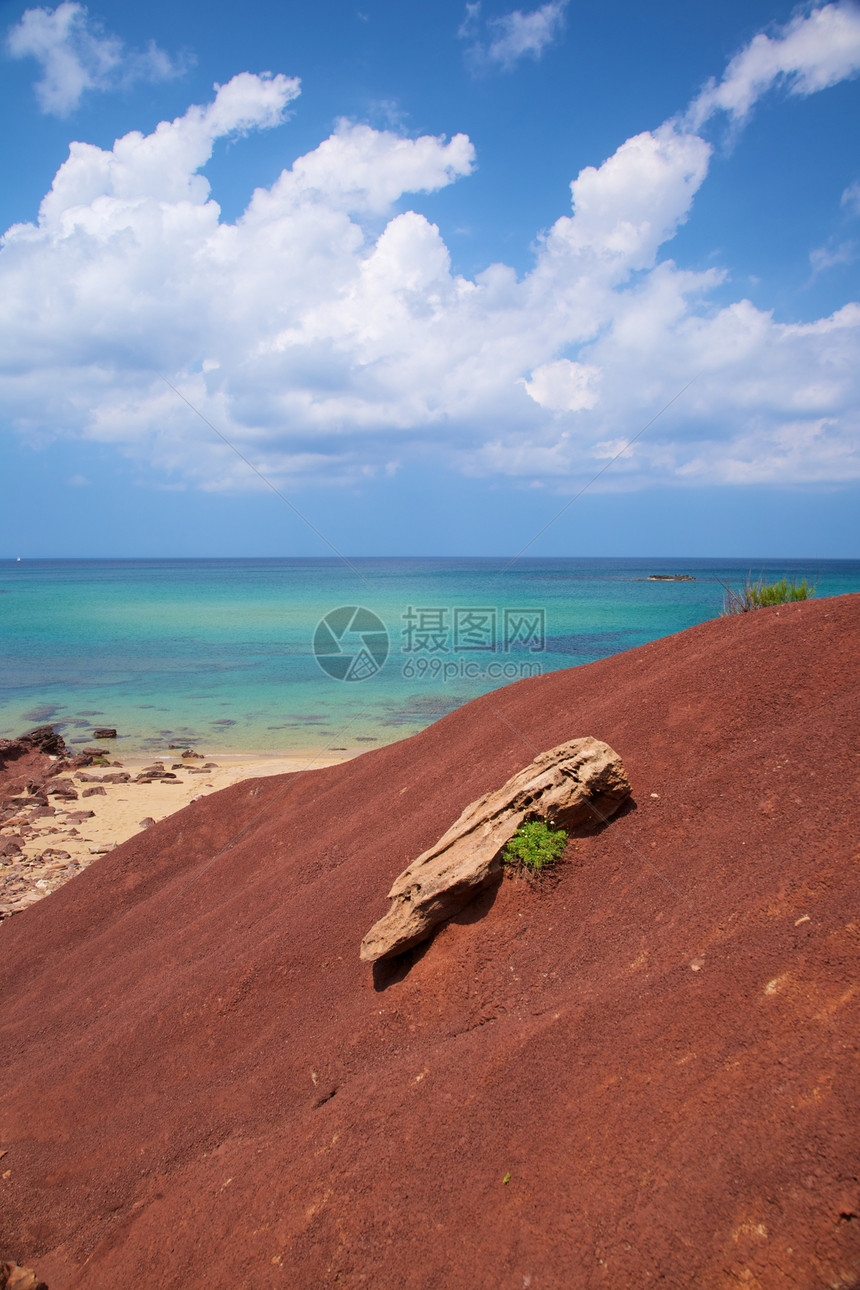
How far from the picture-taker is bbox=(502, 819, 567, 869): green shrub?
17.1 ft

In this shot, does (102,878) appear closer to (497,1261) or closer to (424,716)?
(497,1261)

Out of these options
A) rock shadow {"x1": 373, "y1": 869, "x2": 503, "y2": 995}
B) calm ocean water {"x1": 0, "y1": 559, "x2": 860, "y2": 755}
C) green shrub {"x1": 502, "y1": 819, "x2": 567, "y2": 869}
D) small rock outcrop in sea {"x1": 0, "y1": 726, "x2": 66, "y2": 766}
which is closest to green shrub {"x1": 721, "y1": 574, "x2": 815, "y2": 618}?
calm ocean water {"x1": 0, "y1": 559, "x2": 860, "y2": 755}

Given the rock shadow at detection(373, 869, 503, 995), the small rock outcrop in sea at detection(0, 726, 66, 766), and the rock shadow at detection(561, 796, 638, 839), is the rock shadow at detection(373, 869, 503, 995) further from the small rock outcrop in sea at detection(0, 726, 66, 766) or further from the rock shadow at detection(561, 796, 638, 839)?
the small rock outcrop in sea at detection(0, 726, 66, 766)

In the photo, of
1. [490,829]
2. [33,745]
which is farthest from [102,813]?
[490,829]

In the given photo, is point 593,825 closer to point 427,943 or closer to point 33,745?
point 427,943

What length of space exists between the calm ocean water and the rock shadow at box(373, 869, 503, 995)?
512 inches

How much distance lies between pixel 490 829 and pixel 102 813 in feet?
42.8

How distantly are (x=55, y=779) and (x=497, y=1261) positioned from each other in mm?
17340

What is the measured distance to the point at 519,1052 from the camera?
4.01 meters

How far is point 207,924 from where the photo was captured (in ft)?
24.1

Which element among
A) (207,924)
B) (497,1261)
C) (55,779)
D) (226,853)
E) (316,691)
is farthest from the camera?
(316,691)

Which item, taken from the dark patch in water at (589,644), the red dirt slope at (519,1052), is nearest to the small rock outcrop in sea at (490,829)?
the red dirt slope at (519,1052)

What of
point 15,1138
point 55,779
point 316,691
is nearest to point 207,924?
point 15,1138

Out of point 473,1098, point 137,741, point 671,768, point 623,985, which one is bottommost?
point 137,741
